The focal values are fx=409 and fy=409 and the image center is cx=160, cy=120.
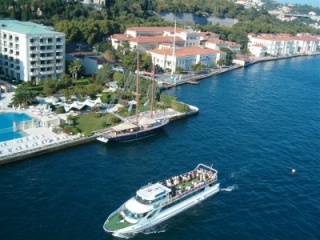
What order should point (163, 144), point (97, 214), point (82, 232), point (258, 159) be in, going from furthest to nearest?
point (163, 144) < point (258, 159) < point (97, 214) < point (82, 232)

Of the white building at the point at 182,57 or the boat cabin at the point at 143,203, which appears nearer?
the boat cabin at the point at 143,203

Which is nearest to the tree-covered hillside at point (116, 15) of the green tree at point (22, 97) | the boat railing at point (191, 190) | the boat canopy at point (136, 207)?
the green tree at point (22, 97)

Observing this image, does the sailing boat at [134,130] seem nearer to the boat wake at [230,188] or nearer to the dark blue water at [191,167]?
the dark blue water at [191,167]

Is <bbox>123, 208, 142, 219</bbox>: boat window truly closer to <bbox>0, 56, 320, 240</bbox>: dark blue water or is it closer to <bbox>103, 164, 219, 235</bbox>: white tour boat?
<bbox>103, 164, 219, 235</bbox>: white tour boat

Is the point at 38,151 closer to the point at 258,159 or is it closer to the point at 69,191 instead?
the point at 69,191

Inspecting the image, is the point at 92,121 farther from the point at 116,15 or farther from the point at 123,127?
the point at 116,15

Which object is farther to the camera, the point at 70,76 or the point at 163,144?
the point at 70,76

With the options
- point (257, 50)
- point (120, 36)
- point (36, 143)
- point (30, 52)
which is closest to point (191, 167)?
point (36, 143)

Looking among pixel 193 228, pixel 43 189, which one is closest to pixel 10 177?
pixel 43 189
